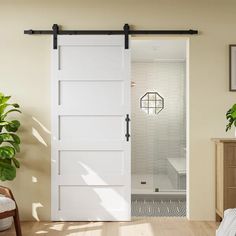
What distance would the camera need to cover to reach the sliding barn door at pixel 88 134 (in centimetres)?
489

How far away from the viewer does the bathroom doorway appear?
20.6ft

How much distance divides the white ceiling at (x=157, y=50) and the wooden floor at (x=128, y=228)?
Result: 8.74 feet

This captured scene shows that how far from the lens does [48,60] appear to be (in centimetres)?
491

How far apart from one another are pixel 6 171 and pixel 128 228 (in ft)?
4.62

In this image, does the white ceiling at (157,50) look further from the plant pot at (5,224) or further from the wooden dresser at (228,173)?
the plant pot at (5,224)

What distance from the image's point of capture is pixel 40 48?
193 inches

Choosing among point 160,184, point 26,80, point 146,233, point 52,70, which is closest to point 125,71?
point 52,70

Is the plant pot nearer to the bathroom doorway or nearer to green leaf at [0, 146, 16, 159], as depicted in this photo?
green leaf at [0, 146, 16, 159]

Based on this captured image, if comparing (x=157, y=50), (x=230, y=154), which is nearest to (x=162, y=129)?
(x=157, y=50)

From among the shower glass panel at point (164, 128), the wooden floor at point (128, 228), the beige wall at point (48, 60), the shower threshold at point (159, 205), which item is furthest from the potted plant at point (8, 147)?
the shower glass panel at point (164, 128)

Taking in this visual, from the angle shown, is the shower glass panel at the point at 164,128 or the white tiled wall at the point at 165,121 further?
the white tiled wall at the point at 165,121

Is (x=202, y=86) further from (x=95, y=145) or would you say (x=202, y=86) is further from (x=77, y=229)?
(x=77, y=229)

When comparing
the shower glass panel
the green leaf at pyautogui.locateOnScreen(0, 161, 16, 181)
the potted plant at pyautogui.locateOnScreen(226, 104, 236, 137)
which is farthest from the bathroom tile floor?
the green leaf at pyautogui.locateOnScreen(0, 161, 16, 181)

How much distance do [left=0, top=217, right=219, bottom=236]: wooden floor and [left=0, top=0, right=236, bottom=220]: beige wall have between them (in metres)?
0.26
